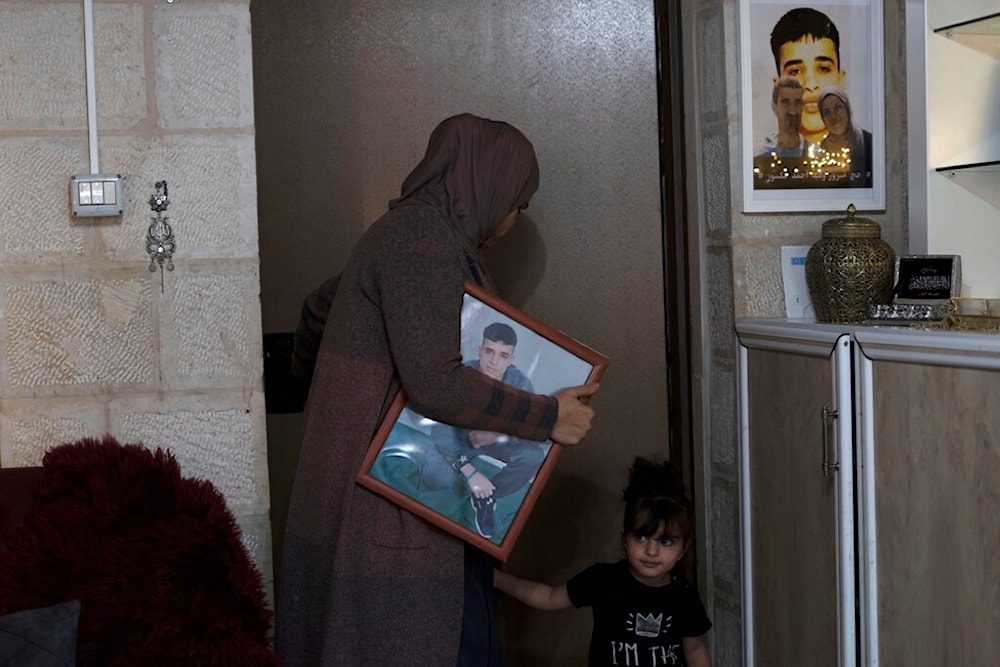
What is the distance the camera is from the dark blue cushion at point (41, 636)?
1.78 meters

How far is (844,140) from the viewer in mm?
2746

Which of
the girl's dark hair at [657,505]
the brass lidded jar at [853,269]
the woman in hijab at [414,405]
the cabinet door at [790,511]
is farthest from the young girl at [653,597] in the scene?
the brass lidded jar at [853,269]

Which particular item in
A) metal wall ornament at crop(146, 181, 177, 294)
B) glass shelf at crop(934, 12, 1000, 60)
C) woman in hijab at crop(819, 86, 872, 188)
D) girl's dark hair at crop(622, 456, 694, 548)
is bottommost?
girl's dark hair at crop(622, 456, 694, 548)

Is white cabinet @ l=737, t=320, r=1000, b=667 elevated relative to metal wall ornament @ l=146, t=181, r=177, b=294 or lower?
lower

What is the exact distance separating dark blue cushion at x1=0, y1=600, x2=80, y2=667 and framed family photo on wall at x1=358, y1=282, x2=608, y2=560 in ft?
1.78

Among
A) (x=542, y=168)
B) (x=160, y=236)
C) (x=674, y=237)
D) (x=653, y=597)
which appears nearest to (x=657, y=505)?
(x=653, y=597)

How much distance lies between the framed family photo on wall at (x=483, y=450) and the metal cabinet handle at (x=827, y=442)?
482 millimetres

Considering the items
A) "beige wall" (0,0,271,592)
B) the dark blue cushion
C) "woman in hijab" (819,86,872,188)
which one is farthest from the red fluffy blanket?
"woman in hijab" (819,86,872,188)

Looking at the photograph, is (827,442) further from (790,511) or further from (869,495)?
(790,511)

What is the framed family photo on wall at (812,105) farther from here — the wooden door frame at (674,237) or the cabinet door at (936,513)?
the cabinet door at (936,513)

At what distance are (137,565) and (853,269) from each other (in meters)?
1.60

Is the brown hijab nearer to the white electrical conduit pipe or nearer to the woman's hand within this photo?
the woman's hand

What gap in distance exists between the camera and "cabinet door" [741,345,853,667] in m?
2.32

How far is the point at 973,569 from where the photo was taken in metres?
1.89
